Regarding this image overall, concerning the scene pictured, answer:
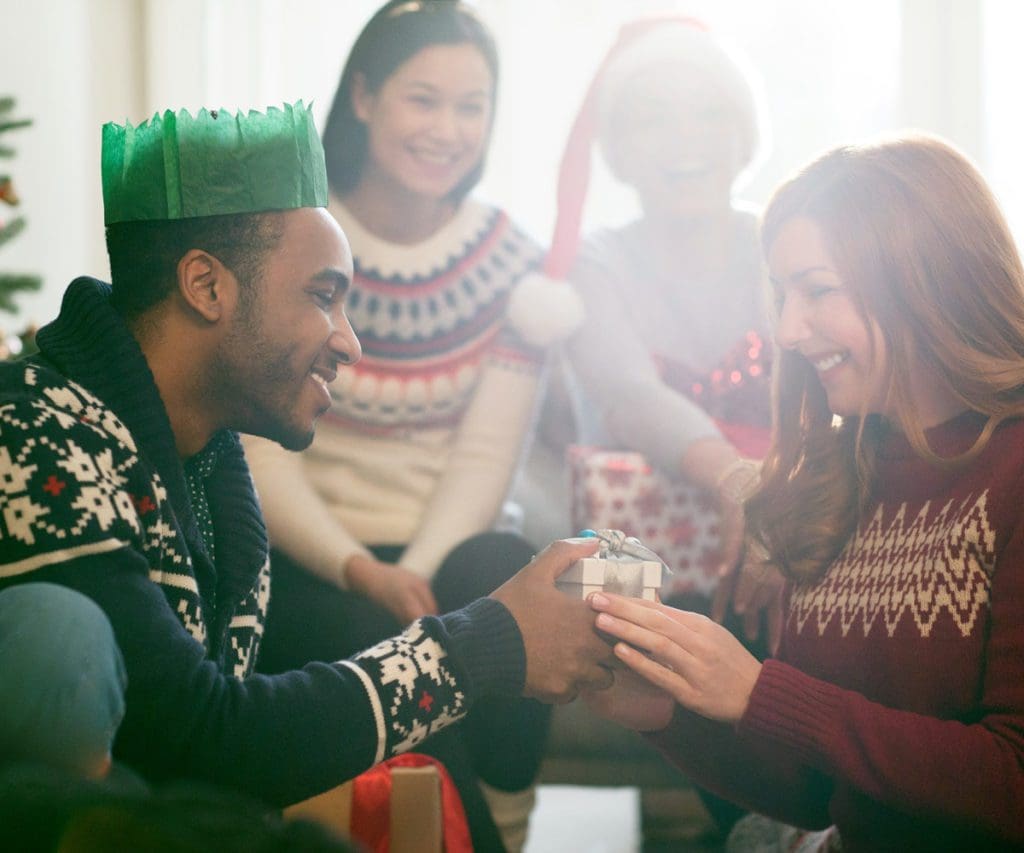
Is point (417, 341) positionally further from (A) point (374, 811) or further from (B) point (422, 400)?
(A) point (374, 811)

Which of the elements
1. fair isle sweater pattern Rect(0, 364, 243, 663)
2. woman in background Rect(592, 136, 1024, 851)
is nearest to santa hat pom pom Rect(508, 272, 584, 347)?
woman in background Rect(592, 136, 1024, 851)

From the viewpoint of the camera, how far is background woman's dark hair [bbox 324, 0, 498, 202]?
1757mm

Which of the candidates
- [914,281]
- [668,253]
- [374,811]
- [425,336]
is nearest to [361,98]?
[425,336]

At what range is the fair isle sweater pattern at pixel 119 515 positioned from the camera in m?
0.90

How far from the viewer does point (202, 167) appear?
1064 mm

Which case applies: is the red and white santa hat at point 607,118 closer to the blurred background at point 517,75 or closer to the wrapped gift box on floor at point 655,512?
the wrapped gift box on floor at point 655,512

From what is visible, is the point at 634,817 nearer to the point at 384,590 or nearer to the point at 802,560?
the point at 384,590

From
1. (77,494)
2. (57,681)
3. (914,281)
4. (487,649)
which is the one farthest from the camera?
(914,281)

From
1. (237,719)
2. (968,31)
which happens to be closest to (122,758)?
(237,719)

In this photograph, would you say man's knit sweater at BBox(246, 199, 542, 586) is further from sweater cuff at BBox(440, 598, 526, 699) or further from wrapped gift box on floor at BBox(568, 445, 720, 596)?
sweater cuff at BBox(440, 598, 526, 699)

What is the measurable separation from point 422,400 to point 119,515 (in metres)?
0.90

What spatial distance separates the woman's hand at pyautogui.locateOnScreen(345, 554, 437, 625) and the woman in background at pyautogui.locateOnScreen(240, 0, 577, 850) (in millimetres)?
22

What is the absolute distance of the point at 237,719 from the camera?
0.93m

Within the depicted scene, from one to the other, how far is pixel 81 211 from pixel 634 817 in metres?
1.61
